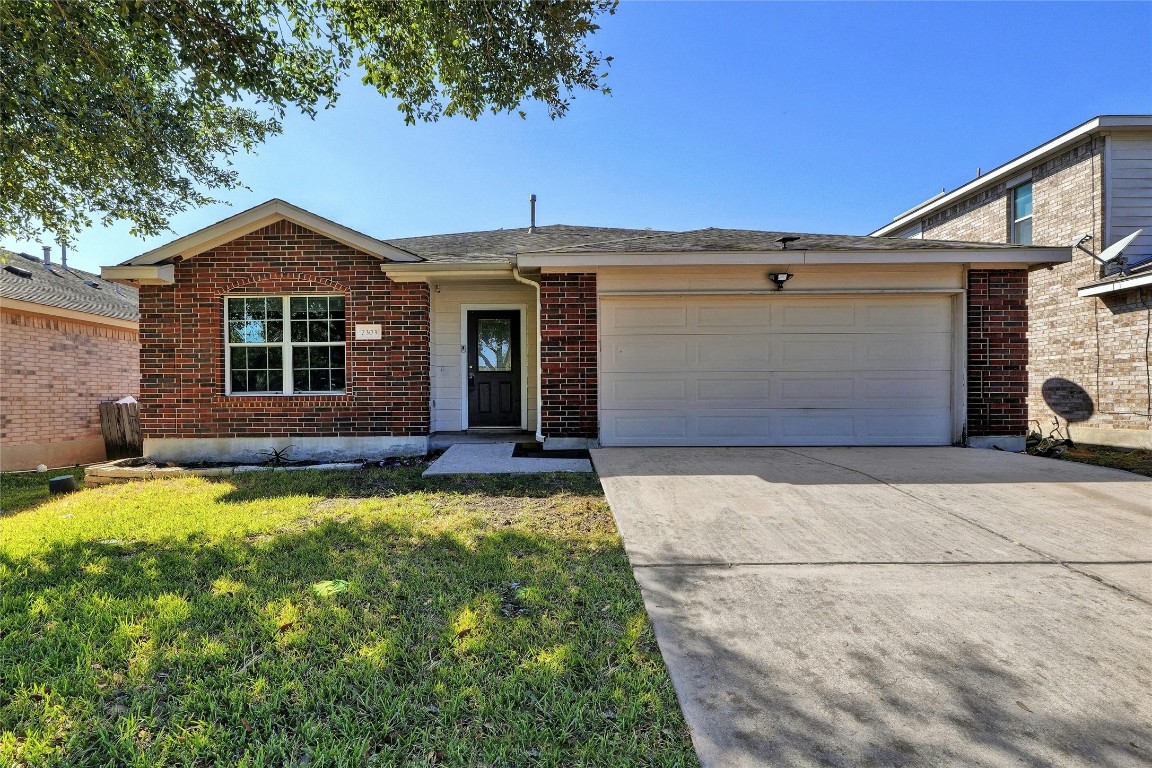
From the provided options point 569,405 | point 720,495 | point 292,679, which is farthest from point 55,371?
point 720,495

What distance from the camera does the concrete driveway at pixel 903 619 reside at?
168 centimetres

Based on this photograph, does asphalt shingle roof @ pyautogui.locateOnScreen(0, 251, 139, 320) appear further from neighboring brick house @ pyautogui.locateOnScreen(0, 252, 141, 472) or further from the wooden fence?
the wooden fence

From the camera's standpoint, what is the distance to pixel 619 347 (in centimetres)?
709

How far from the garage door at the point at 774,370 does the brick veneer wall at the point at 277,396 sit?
10.3 feet

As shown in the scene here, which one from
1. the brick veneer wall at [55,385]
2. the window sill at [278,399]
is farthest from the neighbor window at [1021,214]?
the brick veneer wall at [55,385]

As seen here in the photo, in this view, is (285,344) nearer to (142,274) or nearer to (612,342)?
(142,274)

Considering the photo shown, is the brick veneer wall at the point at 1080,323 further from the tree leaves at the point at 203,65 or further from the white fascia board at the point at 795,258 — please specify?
the tree leaves at the point at 203,65

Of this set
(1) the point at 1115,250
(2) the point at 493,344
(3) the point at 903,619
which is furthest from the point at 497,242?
(1) the point at 1115,250

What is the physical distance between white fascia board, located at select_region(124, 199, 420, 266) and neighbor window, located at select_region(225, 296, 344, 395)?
866mm

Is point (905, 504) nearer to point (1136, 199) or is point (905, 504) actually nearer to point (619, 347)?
point (619, 347)

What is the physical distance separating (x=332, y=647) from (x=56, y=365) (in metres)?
12.8

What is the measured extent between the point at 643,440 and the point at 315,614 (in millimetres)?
5163

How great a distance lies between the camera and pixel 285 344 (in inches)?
287

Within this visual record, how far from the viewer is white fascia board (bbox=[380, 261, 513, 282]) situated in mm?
7059
